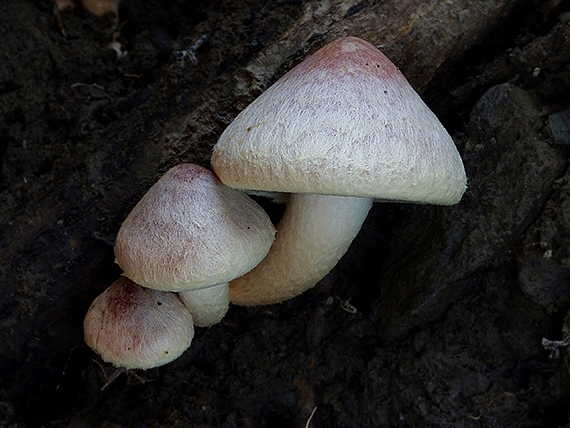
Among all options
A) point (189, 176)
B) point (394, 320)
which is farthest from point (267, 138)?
point (394, 320)

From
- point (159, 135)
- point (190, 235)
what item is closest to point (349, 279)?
point (190, 235)

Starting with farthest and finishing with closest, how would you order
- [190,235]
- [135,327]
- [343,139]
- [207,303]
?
[207,303]
[135,327]
[190,235]
[343,139]

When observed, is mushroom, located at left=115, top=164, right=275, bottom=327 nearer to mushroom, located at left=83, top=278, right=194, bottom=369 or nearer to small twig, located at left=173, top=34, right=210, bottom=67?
mushroom, located at left=83, top=278, right=194, bottom=369

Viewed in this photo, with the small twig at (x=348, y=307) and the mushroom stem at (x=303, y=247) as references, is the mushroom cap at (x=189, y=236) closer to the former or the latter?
the mushroom stem at (x=303, y=247)

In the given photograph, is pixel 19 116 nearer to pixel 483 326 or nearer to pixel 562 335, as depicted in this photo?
pixel 483 326

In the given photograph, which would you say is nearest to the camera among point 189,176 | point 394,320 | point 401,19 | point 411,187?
point 411,187

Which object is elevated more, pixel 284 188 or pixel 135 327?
pixel 284 188

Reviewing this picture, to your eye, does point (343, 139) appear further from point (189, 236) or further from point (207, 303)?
point (207, 303)
